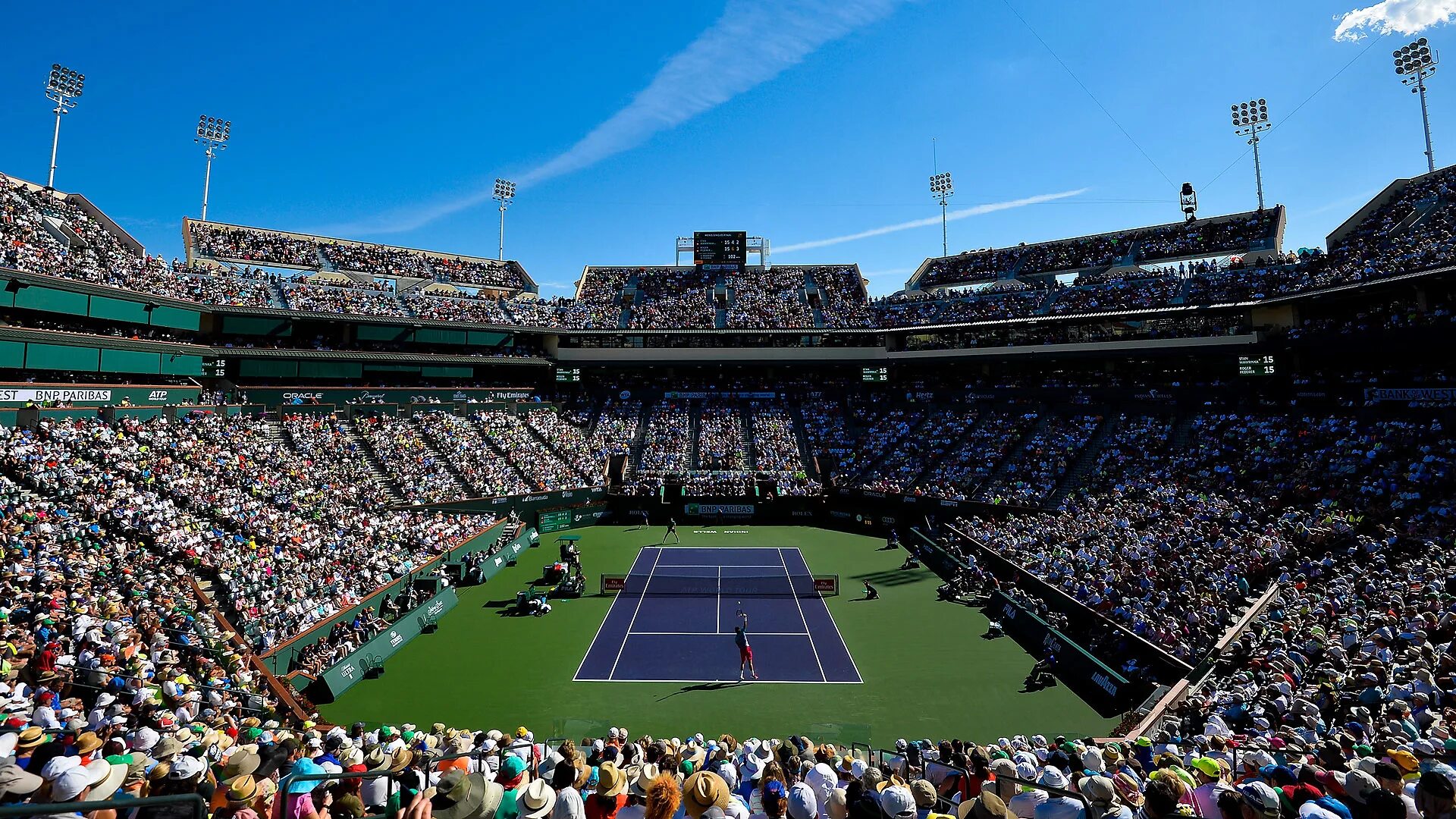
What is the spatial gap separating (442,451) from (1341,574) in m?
40.6

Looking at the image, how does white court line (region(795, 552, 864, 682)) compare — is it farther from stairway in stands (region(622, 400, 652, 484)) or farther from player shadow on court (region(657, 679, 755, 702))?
stairway in stands (region(622, 400, 652, 484))

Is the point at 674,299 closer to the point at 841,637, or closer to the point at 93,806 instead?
the point at 841,637

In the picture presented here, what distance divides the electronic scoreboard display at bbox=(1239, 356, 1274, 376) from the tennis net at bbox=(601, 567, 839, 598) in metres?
28.5

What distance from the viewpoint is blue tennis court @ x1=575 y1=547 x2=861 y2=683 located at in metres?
18.8

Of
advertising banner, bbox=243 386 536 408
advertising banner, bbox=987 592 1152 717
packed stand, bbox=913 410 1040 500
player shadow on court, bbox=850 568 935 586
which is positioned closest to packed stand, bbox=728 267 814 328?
packed stand, bbox=913 410 1040 500

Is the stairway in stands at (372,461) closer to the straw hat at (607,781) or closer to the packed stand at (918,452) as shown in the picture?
the packed stand at (918,452)

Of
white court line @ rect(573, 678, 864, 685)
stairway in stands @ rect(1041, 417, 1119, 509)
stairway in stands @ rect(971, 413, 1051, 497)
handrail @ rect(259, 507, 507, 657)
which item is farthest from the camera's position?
stairway in stands @ rect(971, 413, 1051, 497)

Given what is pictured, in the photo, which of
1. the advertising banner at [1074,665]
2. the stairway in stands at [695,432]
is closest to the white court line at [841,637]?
the advertising banner at [1074,665]

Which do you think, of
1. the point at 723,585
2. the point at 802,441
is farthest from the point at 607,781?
the point at 802,441

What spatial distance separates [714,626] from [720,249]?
49.4 metres

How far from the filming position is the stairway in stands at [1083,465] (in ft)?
113

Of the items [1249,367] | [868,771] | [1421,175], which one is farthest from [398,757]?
[1421,175]

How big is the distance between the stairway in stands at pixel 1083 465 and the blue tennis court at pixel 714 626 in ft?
44.1

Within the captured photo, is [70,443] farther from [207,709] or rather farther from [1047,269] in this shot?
[1047,269]
